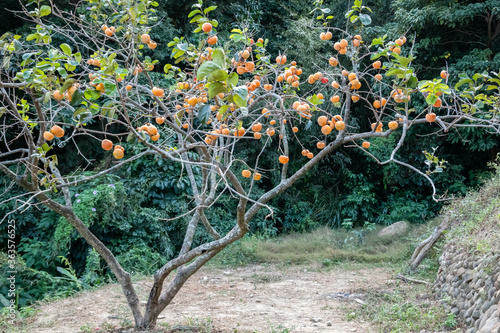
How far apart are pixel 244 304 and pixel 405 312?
127 centimetres

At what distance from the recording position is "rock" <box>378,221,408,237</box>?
580 cm

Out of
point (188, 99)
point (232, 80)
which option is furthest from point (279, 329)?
point (232, 80)

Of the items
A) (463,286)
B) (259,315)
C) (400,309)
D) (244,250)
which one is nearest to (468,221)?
(463,286)

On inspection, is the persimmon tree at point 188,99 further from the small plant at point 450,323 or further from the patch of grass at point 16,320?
the small plant at point 450,323

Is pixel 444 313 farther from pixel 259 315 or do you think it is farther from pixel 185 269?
pixel 185 269

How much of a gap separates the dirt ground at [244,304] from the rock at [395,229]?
4.25 feet

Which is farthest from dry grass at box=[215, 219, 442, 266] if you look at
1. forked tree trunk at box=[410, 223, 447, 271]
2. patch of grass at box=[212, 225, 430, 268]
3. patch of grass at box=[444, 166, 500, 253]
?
patch of grass at box=[444, 166, 500, 253]

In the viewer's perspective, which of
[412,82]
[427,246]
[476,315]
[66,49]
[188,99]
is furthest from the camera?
[427,246]

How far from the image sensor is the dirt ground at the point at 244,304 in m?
2.85

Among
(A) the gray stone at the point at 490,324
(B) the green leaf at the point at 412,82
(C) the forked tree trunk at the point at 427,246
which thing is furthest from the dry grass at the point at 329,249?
(B) the green leaf at the point at 412,82

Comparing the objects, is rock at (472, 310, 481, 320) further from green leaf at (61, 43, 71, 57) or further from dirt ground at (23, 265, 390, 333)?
green leaf at (61, 43, 71, 57)

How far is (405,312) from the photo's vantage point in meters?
2.94

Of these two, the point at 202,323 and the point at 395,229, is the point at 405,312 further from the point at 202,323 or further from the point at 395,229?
the point at 395,229

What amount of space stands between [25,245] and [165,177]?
5.77 feet
